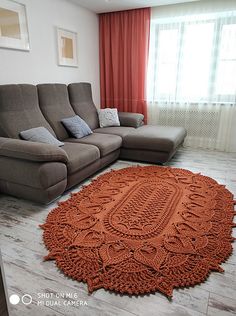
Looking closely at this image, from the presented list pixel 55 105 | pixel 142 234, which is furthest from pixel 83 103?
pixel 142 234

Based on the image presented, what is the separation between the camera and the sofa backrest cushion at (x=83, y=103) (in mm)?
3633

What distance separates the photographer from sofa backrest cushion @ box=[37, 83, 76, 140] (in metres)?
3.10

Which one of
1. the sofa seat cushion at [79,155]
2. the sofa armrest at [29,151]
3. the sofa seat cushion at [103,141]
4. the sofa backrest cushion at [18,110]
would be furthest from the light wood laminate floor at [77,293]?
the sofa seat cushion at [103,141]

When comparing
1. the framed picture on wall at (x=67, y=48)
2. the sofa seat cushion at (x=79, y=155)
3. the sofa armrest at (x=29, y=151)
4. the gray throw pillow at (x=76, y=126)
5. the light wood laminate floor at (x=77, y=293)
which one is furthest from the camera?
the framed picture on wall at (x=67, y=48)

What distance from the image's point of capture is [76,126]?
324 cm

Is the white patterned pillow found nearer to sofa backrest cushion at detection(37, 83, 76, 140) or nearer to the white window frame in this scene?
sofa backrest cushion at detection(37, 83, 76, 140)

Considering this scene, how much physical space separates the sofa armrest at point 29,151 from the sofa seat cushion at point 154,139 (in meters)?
1.37

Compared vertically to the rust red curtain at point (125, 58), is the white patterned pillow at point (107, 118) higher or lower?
lower

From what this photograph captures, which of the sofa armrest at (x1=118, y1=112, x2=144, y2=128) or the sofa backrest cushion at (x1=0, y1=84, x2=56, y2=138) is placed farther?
the sofa armrest at (x1=118, y1=112, x2=144, y2=128)

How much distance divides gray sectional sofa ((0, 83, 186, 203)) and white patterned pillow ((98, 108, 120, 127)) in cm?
8

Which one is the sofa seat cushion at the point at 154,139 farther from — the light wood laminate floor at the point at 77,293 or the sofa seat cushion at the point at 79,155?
the light wood laminate floor at the point at 77,293

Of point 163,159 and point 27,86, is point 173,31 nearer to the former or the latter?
point 163,159
